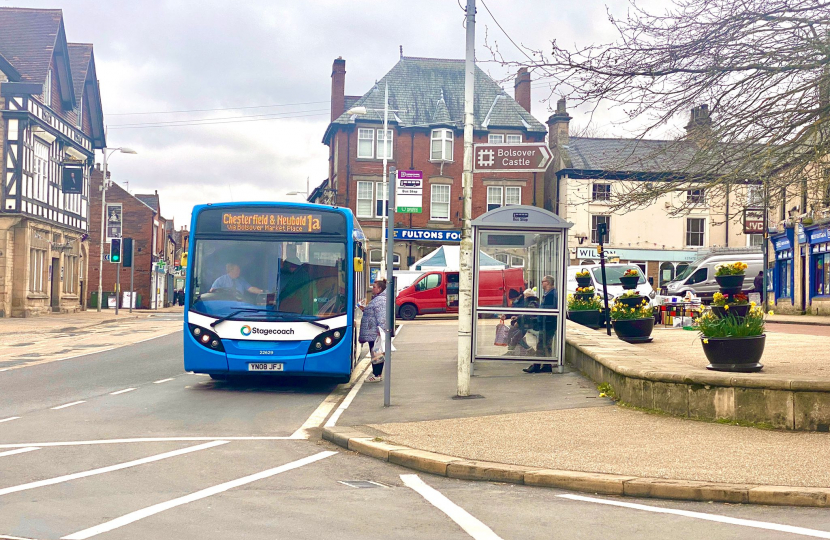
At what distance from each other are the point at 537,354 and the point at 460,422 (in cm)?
482

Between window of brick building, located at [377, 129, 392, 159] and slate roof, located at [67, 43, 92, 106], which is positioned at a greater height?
slate roof, located at [67, 43, 92, 106]

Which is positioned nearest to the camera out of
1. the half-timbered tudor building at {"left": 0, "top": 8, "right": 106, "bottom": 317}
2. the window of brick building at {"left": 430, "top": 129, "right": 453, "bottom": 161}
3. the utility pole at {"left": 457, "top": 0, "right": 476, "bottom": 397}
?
the utility pole at {"left": 457, "top": 0, "right": 476, "bottom": 397}

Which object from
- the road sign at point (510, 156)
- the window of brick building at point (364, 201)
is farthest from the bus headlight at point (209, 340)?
the window of brick building at point (364, 201)

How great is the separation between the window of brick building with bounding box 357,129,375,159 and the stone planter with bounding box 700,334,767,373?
1714 inches

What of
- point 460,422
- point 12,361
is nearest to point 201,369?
point 460,422

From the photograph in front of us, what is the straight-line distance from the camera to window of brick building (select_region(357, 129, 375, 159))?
53719mm

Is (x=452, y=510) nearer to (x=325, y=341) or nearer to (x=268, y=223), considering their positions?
(x=325, y=341)

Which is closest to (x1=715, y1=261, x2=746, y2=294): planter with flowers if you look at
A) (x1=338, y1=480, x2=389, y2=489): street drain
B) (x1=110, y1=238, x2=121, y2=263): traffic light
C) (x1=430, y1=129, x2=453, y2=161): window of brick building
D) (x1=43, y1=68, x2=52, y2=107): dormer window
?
(x1=338, y1=480, x2=389, y2=489): street drain

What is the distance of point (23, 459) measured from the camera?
8.33m

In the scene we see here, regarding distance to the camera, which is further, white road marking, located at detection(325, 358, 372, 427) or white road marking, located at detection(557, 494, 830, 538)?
white road marking, located at detection(325, 358, 372, 427)

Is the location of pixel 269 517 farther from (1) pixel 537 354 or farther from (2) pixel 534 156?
(1) pixel 537 354

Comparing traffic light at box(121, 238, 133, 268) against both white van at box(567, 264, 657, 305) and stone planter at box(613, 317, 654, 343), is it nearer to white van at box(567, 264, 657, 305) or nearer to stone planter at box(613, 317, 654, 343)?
white van at box(567, 264, 657, 305)

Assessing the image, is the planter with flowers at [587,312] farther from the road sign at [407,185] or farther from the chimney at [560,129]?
the chimney at [560,129]

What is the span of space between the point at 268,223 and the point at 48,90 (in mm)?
32851
